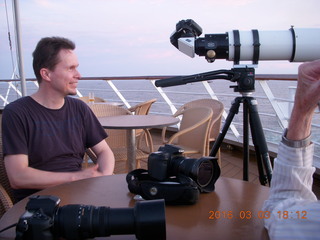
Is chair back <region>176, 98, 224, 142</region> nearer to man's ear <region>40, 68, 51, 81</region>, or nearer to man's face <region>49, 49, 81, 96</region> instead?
man's face <region>49, 49, 81, 96</region>

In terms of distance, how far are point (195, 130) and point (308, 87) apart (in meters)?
2.12

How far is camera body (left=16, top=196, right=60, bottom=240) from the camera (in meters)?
0.52

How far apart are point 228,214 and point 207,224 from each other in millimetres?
91

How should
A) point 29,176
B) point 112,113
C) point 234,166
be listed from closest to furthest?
point 29,176 < point 112,113 < point 234,166

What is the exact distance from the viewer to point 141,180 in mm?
892

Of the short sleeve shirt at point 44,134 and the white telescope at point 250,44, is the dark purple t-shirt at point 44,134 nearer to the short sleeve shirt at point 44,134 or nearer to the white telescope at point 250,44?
the short sleeve shirt at point 44,134

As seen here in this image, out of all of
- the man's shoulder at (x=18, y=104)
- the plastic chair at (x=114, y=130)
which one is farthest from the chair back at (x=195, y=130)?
the man's shoulder at (x=18, y=104)

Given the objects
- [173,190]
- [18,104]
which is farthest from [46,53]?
[173,190]

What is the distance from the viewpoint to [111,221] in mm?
599

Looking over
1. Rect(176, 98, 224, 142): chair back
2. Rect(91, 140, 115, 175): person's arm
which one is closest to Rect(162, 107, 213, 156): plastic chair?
Rect(176, 98, 224, 142): chair back

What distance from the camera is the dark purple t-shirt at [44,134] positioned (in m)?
1.32

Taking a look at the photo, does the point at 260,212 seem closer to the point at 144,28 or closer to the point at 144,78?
the point at 144,78

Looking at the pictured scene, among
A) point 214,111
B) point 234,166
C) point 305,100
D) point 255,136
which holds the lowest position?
point 234,166

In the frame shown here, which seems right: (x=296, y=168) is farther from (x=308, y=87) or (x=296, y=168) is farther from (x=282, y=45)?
(x=282, y=45)
